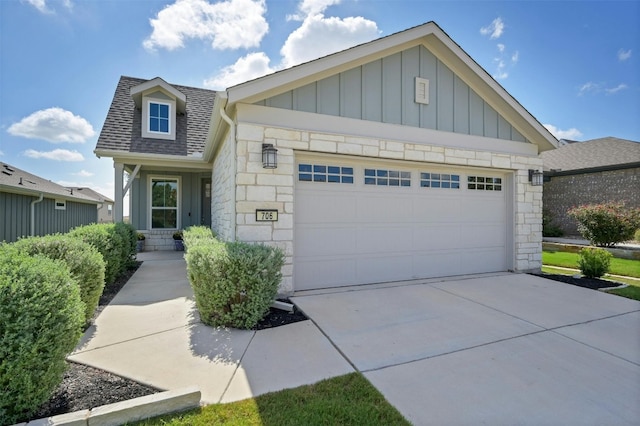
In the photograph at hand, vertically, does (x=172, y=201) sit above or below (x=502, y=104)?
below

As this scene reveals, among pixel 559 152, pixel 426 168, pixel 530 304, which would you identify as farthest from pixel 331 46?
pixel 559 152

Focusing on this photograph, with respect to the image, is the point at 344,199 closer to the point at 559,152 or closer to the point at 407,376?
the point at 407,376

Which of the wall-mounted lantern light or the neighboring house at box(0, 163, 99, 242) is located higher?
the wall-mounted lantern light

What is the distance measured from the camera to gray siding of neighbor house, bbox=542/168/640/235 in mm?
13789

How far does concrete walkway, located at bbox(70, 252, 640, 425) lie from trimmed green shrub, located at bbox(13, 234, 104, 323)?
0.42 m

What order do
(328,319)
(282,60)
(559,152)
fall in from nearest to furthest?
(328,319) → (282,60) → (559,152)

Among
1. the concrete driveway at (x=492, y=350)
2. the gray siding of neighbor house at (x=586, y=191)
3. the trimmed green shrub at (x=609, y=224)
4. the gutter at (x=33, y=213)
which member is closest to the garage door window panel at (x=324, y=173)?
the concrete driveway at (x=492, y=350)

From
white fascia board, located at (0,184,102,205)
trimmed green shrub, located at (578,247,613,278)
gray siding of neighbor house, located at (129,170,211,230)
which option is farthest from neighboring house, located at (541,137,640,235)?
white fascia board, located at (0,184,102,205)

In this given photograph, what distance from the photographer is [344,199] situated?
5867 mm

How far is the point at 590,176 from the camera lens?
1529 cm

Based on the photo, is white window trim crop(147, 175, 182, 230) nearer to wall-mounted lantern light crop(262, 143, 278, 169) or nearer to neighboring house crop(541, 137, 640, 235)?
wall-mounted lantern light crop(262, 143, 278, 169)

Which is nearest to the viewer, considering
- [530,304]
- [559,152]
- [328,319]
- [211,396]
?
[211,396]

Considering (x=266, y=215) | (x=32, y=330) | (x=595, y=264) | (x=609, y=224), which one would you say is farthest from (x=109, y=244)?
(x=609, y=224)

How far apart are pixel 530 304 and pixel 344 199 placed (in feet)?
12.2
